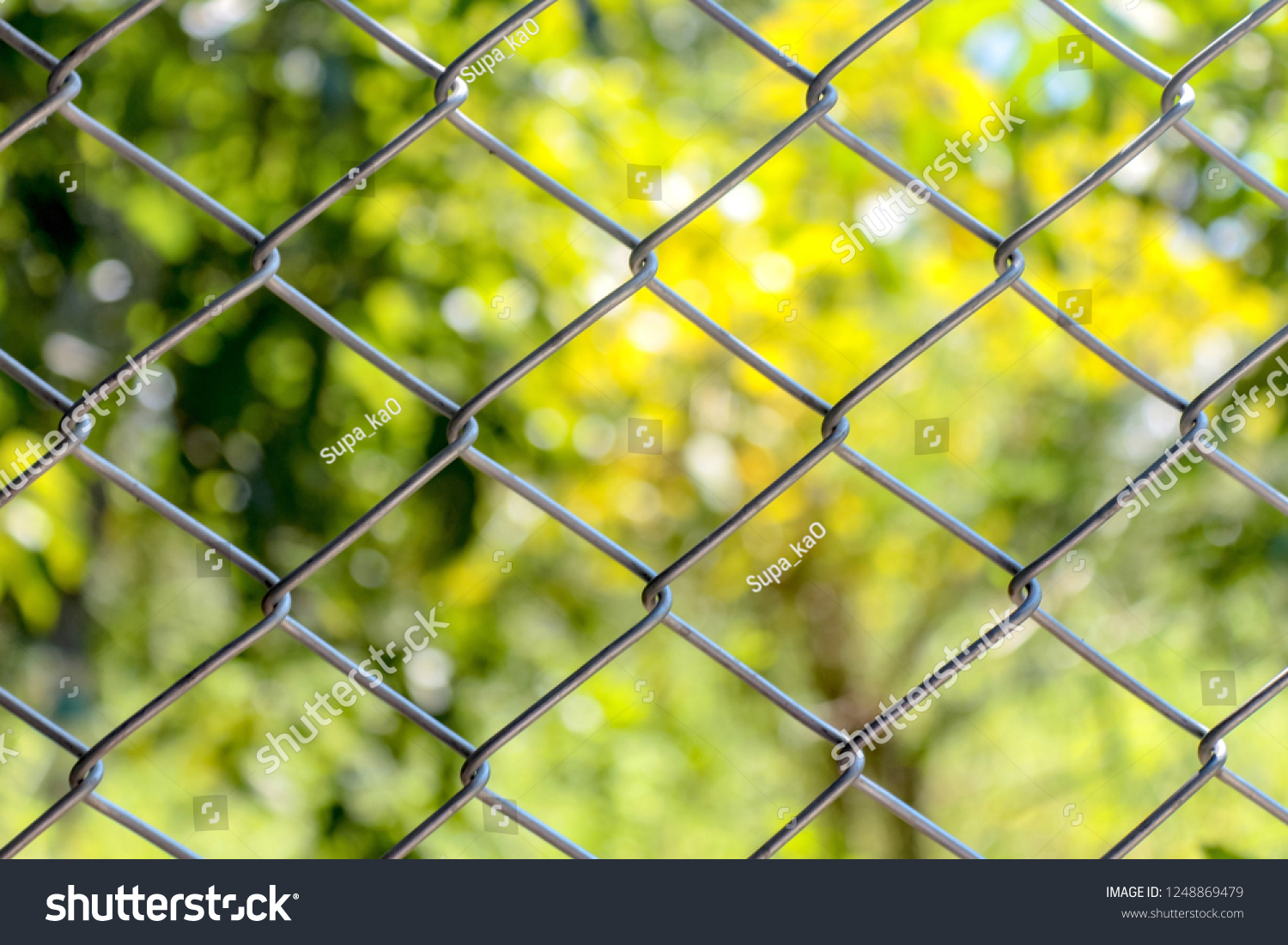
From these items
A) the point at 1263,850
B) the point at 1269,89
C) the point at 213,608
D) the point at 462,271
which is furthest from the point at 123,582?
the point at 1263,850

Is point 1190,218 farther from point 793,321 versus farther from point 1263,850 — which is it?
point 1263,850

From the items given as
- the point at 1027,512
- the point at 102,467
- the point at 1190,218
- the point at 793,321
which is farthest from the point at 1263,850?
the point at 102,467

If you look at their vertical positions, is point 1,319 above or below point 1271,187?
above

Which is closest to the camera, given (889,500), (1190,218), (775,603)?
(1190,218)

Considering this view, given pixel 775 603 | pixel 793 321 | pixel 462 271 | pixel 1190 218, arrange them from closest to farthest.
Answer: pixel 462 271 → pixel 1190 218 → pixel 793 321 → pixel 775 603

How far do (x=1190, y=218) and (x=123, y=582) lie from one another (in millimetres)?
1761

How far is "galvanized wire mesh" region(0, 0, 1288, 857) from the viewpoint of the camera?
0.50 metres

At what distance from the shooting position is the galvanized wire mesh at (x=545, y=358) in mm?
505

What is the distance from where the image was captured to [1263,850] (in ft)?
7.14

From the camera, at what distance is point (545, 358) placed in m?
0.53

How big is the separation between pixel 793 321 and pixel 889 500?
52 cm

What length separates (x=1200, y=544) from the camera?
164 cm

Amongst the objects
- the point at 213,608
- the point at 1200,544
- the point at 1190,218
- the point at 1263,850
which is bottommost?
the point at 1263,850
